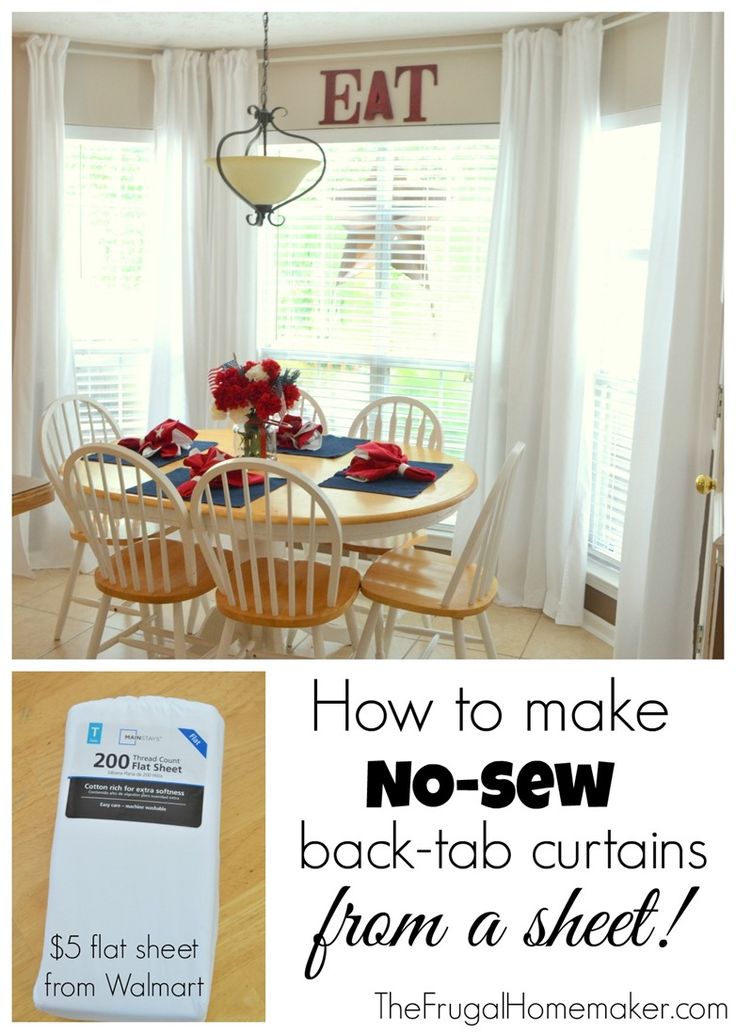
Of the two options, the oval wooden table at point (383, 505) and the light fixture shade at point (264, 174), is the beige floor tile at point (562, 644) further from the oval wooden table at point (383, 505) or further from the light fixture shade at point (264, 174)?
the light fixture shade at point (264, 174)

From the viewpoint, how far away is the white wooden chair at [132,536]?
259 centimetres

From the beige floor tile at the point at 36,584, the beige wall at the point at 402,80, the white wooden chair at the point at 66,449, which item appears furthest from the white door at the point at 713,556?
the beige floor tile at the point at 36,584

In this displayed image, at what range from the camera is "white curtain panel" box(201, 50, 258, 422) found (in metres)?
4.07

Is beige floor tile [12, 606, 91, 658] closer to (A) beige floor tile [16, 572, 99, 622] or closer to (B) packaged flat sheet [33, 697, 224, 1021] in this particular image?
(A) beige floor tile [16, 572, 99, 622]

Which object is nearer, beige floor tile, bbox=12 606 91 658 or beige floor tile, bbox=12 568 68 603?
beige floor tile, bbox=12 606 91 658

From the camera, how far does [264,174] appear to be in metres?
2.66

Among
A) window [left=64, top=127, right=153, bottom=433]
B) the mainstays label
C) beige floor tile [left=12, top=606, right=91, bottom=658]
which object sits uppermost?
window [left=64, top=127, right=153, bottom=433]

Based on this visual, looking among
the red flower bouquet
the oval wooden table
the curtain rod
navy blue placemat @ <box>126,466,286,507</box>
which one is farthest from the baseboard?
the curtain rod

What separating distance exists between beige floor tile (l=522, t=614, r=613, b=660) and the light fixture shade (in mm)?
Answer: 1799

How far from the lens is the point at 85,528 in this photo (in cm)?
273

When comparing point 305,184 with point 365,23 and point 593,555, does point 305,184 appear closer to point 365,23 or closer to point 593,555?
point 365,23

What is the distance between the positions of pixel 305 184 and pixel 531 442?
162 cm

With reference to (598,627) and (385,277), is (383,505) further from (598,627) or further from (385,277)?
(385,277)

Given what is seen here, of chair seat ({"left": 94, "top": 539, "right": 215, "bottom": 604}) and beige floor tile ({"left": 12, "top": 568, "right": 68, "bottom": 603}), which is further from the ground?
chair seat ({"left": 94, "top": 539, "right": 215, "bottom": 604})
